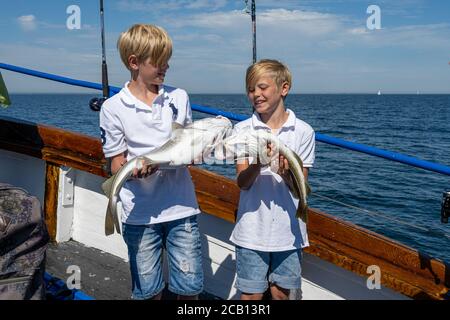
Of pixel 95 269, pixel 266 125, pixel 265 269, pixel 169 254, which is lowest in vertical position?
pixel 95 269

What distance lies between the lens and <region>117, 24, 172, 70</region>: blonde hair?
271 centimetres

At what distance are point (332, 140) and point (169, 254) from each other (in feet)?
4.54

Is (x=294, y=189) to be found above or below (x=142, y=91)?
below

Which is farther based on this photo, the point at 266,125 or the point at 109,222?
the point at 266,125

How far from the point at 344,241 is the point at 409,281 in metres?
0.48

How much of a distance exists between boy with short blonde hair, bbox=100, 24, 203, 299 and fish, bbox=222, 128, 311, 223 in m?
0.47

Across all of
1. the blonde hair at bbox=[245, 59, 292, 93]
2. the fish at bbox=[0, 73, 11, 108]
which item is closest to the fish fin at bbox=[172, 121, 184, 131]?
the blonde hair at bbox=[245, 59, 292, 93]

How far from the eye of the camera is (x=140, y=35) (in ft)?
8.91

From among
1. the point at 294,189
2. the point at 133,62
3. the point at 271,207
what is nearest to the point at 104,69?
the point at 133,62

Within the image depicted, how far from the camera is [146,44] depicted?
2707 millimetres

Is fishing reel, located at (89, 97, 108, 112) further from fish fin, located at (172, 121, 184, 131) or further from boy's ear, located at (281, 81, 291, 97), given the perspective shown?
boy's ear, located at (281, 81, 291, 97)

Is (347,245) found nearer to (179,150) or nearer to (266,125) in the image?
(266,125)

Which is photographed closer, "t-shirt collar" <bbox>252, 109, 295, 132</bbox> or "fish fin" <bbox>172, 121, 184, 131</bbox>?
"fish fin" <bbox>172, 121, 184, 131</bbox>
